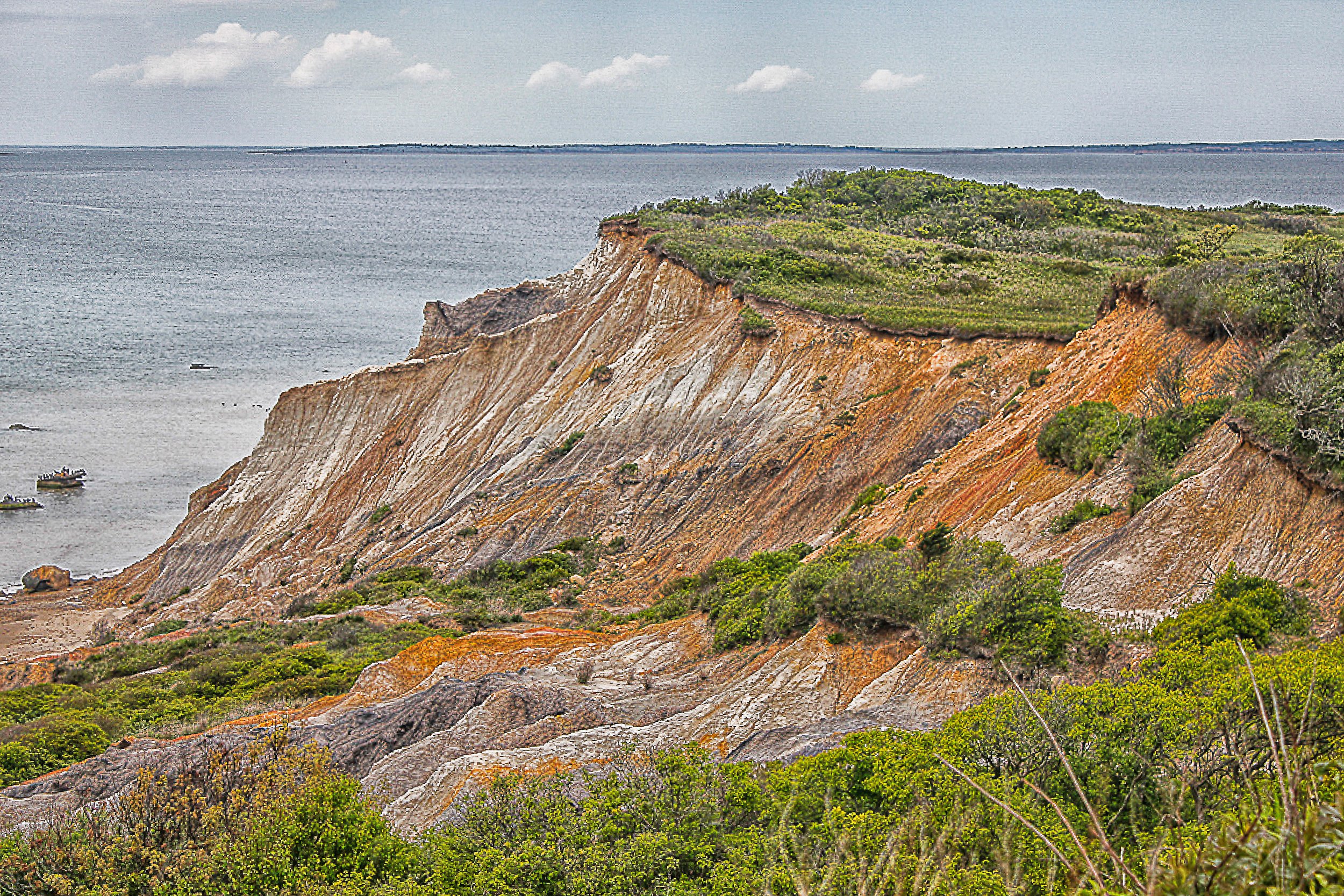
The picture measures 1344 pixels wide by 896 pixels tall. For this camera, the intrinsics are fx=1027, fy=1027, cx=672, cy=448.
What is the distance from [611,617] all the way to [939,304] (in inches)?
587

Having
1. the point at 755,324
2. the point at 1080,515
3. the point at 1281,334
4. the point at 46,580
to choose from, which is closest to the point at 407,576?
the point at 755,324

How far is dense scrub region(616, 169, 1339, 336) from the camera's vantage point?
29.1 meters

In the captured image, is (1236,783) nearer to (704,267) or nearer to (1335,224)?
(704,267)

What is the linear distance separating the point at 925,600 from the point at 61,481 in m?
45.5

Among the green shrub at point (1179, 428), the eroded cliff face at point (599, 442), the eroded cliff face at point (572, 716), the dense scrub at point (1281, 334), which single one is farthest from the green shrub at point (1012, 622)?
the eroded cliff face at point (599, 442)

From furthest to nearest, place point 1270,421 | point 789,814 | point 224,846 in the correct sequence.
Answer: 1. point 1270,421
2. point 224,846
3. point 789,814

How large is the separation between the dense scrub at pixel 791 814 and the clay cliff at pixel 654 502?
1902mm

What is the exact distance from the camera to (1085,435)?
54.7 feet

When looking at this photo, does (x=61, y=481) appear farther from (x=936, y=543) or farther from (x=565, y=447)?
(x=936, y=543)

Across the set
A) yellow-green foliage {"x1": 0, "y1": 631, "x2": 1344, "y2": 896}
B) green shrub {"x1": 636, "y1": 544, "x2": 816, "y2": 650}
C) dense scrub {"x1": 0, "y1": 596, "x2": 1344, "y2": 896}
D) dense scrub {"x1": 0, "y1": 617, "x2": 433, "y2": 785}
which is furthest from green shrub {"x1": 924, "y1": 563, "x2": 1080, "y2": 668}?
dense scrub {"x1": 0, "y1": 617, "x2": 433, "y2": 785}

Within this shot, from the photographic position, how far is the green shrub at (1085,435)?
52.5ft

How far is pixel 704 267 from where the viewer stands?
3606cm

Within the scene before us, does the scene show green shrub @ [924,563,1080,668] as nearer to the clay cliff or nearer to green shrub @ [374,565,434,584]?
the clay cliff

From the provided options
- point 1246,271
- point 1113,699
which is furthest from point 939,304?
point 1113,699
